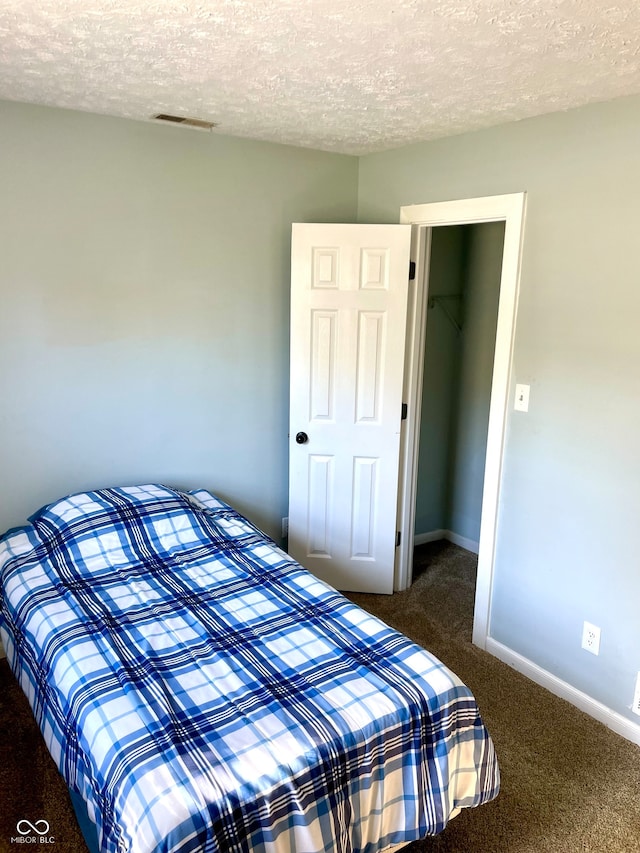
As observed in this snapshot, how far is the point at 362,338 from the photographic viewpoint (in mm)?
3129

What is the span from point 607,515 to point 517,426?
1.71ft

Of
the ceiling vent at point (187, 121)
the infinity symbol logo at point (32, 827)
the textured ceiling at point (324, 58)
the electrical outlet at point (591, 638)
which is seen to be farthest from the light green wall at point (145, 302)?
the electrical outlet at point (591, 638)

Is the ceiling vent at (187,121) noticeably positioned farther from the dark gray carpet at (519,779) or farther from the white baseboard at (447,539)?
the white baseboard at (447,539)

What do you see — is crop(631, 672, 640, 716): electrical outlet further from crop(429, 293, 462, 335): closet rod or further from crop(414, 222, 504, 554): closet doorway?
crop(429, 293, 462, 335): closet rod

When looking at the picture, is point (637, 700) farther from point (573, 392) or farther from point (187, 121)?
point (187, 121)

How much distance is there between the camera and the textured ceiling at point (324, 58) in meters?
1.48

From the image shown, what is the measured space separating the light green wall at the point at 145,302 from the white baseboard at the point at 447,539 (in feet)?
4.06

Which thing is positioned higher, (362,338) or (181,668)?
(362,338)

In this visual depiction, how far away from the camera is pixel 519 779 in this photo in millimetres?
2146

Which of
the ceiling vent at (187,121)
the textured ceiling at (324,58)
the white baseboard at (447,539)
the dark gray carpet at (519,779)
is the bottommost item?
the dark gray carpet at (519,779)

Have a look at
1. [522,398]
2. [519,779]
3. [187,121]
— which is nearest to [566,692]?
[519,779]

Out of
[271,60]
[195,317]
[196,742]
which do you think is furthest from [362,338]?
Answer: [196,742]

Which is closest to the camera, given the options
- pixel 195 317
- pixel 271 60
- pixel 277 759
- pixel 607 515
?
pixel 277 759

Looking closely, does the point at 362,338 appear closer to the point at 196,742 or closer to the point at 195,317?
the point at 195,317
